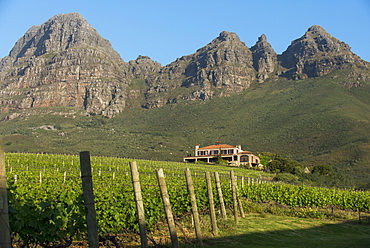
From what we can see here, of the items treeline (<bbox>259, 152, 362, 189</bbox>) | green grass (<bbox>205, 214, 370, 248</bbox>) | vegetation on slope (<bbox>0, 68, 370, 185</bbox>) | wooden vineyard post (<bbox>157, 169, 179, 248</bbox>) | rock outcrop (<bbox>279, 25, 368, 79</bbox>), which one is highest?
rock outcrop (<bbox>279, 25, 368, 79</bbox>)

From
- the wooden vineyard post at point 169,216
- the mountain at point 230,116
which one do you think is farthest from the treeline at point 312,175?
the wooden vineyard post at point 169,216

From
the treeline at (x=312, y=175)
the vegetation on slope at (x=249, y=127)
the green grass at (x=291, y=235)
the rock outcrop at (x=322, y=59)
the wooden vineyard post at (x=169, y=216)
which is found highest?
the rock outcrop at (x=322, y=59)

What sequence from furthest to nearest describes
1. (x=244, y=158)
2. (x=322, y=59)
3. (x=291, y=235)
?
(x=322, y=59) → (x=244, y=158) → (x=291, y=235)

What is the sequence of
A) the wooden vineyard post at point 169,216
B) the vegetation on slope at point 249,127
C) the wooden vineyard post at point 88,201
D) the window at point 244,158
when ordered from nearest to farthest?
the wooden vineyard post at point 88,201 < the wooden vineyard post at point 169,216 < the window at point 244,158 < the vegetation on slope at point 249,127

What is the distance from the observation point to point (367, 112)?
101m

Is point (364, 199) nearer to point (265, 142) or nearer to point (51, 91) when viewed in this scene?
point (265, 142)

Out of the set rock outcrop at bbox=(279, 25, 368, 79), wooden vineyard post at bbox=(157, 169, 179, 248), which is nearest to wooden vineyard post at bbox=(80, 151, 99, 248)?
wooden vineyard post at bbox=(157, 169, 179, 248)

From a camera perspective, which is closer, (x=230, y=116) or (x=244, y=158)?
(x=244, y=158)

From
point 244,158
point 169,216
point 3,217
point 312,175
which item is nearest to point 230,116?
point 244,158

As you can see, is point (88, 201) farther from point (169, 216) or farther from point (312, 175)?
point (312, 175)

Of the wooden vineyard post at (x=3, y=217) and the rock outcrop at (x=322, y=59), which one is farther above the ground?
the rock outcrop at (x=322, y=59)

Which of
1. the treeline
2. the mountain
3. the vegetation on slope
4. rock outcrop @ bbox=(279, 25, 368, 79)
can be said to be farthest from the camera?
rock outcrop @ bbox=(279, 25, 368, 79)

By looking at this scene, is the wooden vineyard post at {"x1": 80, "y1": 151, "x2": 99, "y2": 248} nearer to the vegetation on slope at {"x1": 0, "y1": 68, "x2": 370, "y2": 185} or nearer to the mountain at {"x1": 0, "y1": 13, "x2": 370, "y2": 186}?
the vegetation on slope at {"x1": 0, "y1": 68, "x2": 370, "y2": 185}

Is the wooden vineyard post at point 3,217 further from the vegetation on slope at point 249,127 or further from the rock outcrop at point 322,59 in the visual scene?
the rock outcrop at point 322,59
